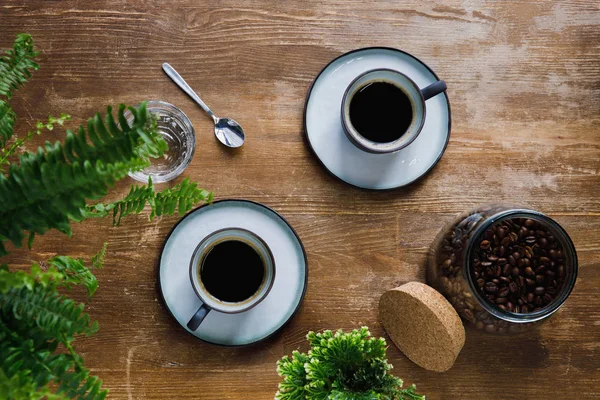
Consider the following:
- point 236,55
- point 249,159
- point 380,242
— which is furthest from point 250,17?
point 380,242

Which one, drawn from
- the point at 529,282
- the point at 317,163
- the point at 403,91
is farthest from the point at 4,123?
the point at 529,282

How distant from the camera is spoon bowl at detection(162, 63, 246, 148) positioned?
1.27m

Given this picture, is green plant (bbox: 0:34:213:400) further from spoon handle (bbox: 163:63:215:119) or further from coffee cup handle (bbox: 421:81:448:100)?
coffee cup handle (bbox: 421:81:448:100)

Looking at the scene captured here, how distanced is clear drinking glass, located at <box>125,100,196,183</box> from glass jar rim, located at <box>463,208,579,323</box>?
23.9 inches

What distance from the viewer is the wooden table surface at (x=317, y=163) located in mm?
1271

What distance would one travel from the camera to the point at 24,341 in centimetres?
79

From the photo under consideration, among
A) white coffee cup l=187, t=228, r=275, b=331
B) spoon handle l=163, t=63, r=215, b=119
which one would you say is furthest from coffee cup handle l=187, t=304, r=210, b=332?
spoon handle l=163, t=63, r=215, b=119

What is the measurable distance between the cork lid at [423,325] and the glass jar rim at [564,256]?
0.09 m

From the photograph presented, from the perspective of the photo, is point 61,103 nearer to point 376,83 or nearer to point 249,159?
point 249,159

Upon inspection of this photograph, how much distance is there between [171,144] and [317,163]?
0.32 meters

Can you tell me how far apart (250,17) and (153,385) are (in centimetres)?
81

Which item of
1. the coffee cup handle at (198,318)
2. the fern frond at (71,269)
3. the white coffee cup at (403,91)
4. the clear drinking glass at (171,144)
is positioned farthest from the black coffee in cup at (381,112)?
the fern frond at (71,269)

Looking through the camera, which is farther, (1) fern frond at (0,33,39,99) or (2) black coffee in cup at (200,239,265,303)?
(2) black coffee in cup at (200,239,265,303)

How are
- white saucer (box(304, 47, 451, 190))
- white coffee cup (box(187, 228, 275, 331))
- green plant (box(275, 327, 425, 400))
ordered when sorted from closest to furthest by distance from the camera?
green plant (box(275, 327, 425, 400))
white coffee cup (box(187, 228, 275, 331))
white saucer (box(304, 47, 451, 190))
